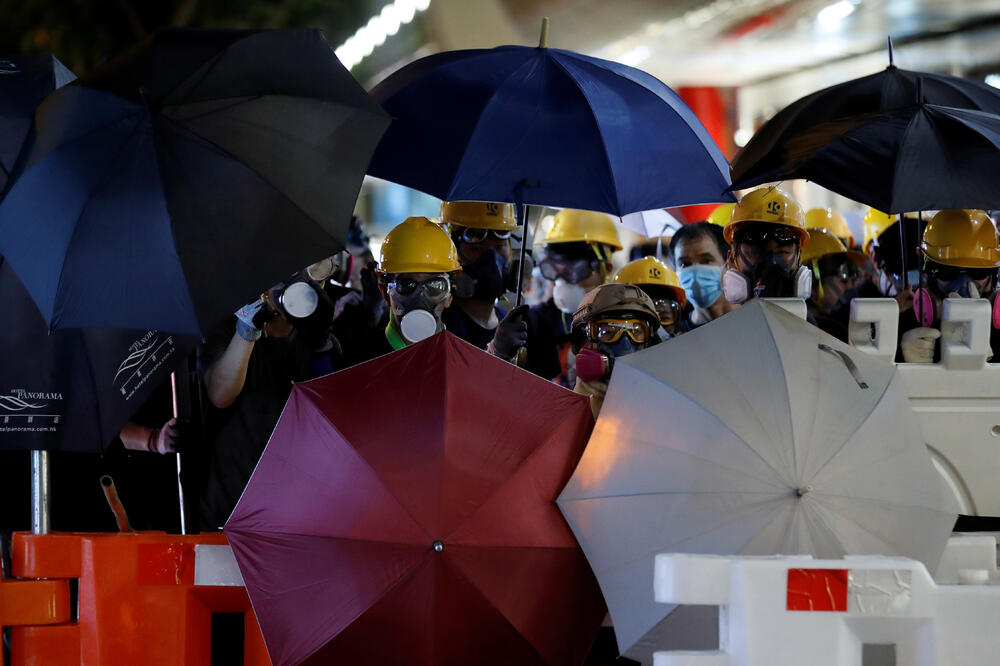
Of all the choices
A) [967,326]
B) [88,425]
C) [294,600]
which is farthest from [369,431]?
[967,326]

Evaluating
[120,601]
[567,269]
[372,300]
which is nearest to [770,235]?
[567,269]

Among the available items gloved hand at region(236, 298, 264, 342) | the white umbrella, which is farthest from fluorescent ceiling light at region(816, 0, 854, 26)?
gloved hand at region(236, 298, 264, 342)

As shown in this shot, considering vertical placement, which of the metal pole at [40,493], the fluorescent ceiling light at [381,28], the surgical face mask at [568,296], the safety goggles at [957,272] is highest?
the fluorescent ceiling light at [381,28]

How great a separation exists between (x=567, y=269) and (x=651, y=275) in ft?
3.42

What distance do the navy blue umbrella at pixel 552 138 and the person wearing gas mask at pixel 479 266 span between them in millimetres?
904

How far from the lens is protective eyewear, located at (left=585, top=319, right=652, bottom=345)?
6125 mm

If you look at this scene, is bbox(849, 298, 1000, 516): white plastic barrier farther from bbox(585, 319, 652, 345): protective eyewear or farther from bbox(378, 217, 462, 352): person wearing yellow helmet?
bbox(378, 217, 462, 352): person wearing yellow helmet

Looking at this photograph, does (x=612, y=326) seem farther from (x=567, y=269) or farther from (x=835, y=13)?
(x=835, y=13)

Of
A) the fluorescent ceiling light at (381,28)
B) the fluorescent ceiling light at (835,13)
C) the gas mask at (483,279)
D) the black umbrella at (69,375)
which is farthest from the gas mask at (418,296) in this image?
the fluorescent ceiling light at (381,28)

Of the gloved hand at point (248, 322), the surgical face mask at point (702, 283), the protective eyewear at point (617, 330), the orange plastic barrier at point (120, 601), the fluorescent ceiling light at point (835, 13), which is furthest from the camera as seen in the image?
the fluorescent ceiling light at point (835, 13)

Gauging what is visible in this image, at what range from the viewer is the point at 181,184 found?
5.00m

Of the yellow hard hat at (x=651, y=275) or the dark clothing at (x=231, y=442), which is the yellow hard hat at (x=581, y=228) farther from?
the dark clothing at (x=231, y=442)

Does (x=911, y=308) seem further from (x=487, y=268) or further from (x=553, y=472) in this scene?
(x=553, y=472)

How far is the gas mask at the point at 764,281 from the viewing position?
261 inches
